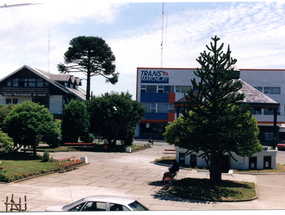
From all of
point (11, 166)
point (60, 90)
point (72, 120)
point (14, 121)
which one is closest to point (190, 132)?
point (11, 166)

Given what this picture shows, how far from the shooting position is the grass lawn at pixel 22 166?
18.0 metres

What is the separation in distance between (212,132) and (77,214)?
9.68 m

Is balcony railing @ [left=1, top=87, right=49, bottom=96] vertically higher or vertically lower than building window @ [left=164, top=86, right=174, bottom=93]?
lower

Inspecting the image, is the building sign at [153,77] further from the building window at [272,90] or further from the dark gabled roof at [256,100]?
the dark gabled roof at [256,100]

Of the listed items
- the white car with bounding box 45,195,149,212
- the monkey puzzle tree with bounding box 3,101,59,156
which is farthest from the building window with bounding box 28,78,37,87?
the white car with bounding box 45,195,149,212

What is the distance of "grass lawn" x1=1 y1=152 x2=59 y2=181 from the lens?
17984 millimetres

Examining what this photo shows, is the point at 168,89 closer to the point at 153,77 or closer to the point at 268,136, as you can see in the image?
the point at 153,77

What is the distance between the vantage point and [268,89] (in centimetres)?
5688

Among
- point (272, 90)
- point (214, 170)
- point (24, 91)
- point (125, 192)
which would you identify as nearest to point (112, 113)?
point (24, 91)

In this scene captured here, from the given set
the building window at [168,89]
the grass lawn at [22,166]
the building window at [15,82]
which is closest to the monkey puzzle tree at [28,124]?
the grass lawn at [22,166]

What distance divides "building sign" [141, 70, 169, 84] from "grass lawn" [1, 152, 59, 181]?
35.8 metres

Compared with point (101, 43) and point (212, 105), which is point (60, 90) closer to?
Result: point (101, 43)

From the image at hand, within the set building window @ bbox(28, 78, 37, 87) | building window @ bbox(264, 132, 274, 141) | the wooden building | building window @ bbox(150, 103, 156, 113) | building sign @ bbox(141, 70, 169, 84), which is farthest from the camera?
building window @ bbox(150, 103, 156, 113)

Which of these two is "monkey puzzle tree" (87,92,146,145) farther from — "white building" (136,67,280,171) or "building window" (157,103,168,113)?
"building window" (157,103,168,113)
